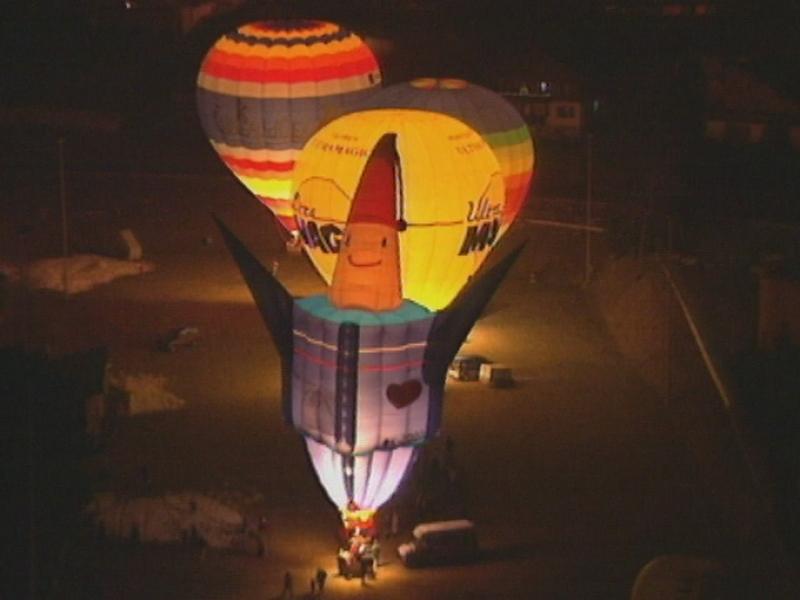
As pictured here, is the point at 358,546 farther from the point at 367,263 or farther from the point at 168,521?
the point at 367,263

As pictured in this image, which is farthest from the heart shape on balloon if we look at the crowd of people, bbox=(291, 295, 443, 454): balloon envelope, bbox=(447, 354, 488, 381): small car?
bbox=(447, 354, 488, 381): small car

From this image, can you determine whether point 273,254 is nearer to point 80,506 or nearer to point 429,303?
point 429,303

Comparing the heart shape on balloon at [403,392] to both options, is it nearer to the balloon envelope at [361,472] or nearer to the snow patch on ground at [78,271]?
the balloon envelope at [361,472]

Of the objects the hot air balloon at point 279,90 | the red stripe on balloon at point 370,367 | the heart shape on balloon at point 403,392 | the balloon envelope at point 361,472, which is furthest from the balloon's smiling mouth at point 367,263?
the hot air balloon at point 279,90

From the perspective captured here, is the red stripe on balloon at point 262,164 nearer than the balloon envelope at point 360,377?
No

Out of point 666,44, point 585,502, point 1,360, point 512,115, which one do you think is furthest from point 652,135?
point 1,360

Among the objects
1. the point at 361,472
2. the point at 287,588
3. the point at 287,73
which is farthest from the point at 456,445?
the point at 287,73
